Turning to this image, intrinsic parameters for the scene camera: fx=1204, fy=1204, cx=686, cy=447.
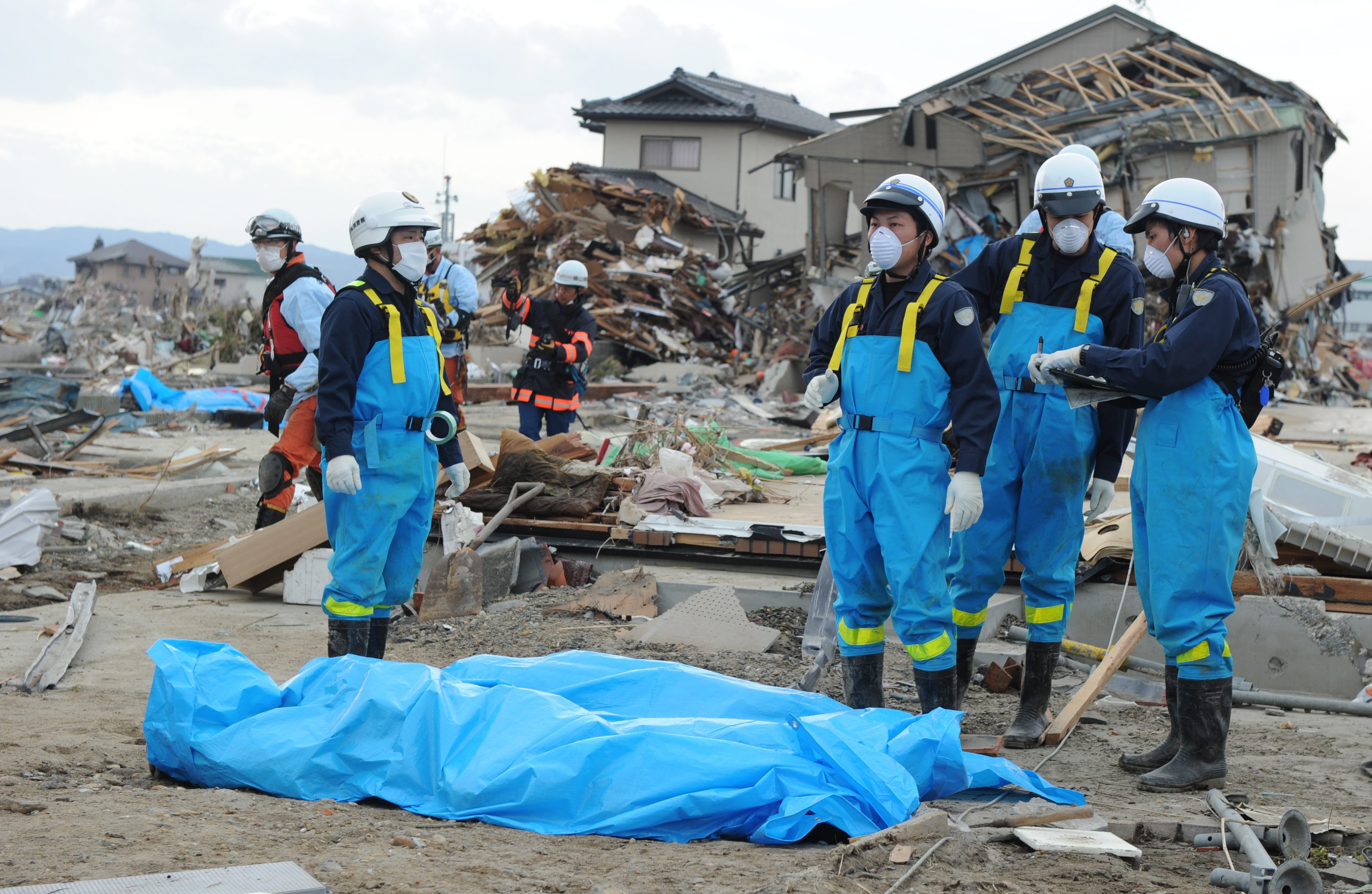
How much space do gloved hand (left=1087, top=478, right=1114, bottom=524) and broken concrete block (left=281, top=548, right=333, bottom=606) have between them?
442 cm

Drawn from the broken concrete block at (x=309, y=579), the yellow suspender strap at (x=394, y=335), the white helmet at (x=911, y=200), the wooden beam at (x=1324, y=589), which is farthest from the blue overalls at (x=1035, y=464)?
the broken concrete block at (x=309, y=579)

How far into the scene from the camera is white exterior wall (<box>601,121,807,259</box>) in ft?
119

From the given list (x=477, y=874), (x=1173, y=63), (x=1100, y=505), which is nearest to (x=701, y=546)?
(x=1100, y=505)

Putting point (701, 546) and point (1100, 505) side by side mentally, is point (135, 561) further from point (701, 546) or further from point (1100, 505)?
point (1100, 505)

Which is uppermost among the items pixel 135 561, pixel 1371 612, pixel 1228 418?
pixel 1228 418

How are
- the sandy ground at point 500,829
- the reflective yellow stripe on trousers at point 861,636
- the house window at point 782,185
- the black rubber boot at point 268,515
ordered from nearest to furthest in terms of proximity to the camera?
1. the sandy ground at point 500,829
2. the reflective yellow stripe on trousers at point 861,636
3. the black rubber boot at point 268,515
4. the house window at point 782,185

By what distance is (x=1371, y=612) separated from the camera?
598cm

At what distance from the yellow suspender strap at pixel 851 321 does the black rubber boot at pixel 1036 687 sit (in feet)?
4.47

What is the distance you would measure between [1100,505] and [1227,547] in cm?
58

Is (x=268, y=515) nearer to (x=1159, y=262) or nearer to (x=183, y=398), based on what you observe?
(x=1159, y=262)

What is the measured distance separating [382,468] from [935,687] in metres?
2.17

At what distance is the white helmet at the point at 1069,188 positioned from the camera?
438cm

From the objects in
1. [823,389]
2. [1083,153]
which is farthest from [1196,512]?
[1083,153]

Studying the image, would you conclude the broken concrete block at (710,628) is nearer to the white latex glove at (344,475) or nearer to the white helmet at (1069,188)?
the white latex glove at (344,475)
